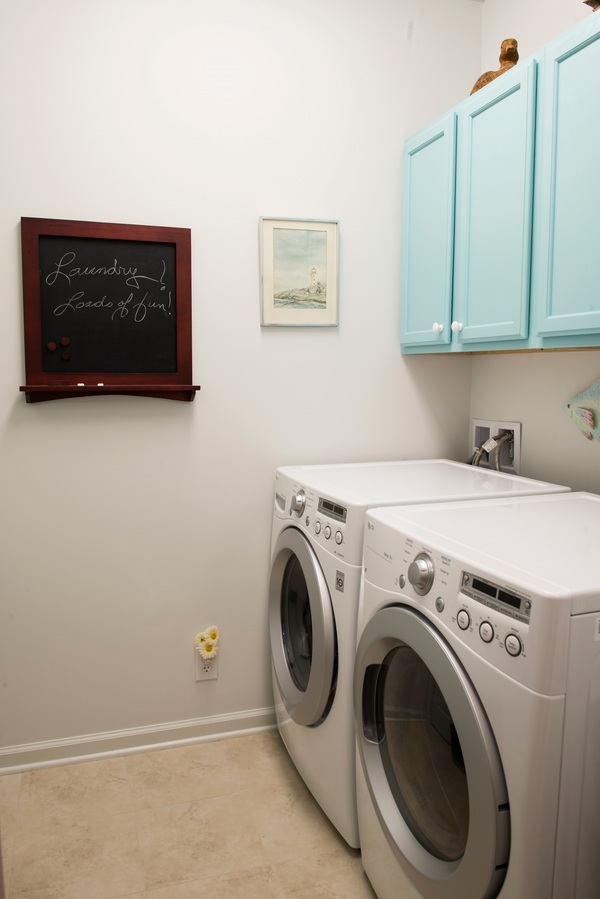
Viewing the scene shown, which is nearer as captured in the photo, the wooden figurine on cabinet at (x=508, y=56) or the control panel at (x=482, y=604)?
the control panel at (x=482, y=604)

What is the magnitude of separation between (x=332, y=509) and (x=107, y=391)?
856 millimetres

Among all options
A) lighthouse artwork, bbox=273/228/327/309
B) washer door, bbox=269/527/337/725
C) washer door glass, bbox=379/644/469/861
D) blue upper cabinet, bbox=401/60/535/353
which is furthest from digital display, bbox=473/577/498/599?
lighthouse artwork, bbox=273/228/327/309

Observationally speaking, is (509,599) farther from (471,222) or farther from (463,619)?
(471,222)

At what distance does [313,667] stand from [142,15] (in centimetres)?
205

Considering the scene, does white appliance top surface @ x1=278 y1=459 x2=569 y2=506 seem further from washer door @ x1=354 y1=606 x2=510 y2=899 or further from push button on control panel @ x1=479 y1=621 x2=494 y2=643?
push button on control panel @ x1=479 y1=621 x2=494 y2=643

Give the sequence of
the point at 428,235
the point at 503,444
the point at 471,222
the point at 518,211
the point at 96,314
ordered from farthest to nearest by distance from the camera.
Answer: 1. the point at 503,444
2. the point at 428,235
3. the point at 96,314
4. the point at 471,222
5. the point at 518,211

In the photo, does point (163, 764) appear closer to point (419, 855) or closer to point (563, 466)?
point (419, 855)

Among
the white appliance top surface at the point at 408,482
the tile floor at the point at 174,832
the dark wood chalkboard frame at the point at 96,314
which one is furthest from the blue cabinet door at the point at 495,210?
the tile floor at the point at 174,832

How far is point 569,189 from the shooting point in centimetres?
162

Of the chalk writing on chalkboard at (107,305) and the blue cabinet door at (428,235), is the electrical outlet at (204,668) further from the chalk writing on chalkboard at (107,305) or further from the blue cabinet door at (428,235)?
the blue cabinet door at (428,235)

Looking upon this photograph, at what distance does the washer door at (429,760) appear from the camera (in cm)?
112

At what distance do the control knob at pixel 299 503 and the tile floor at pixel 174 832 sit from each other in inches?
34.4

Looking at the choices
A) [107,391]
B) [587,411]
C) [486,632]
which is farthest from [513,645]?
[107,391]

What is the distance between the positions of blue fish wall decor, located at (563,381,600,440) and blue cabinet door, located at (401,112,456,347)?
0.44 metres
